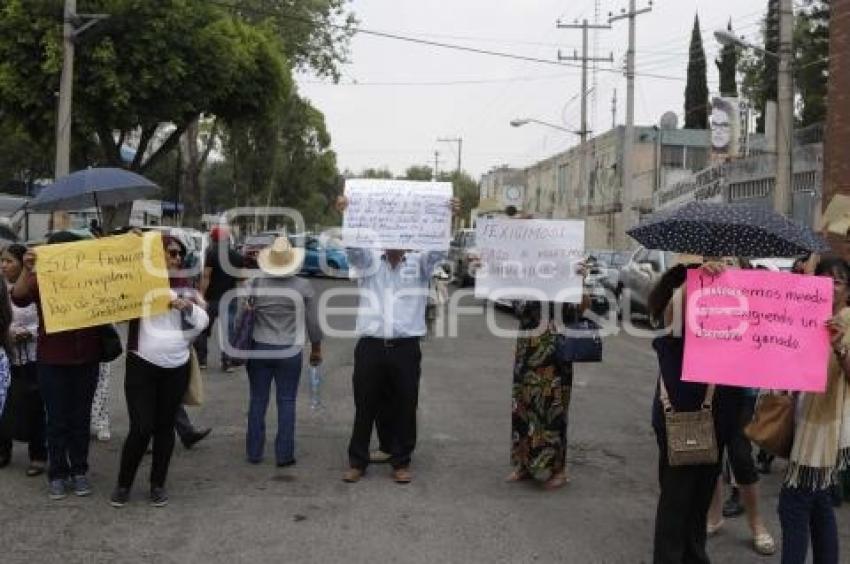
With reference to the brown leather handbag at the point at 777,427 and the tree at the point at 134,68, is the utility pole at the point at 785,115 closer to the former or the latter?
the tree at the point at 134,68

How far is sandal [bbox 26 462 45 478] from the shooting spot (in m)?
6.85

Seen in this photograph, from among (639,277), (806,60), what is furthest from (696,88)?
(639,277)

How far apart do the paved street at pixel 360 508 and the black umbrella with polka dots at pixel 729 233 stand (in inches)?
71.1

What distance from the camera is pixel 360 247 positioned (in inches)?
274

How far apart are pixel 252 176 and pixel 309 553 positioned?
50.3 metres

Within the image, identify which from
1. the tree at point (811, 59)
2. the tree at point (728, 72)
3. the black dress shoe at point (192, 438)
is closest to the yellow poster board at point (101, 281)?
the black dress shoe at point (192, 438)

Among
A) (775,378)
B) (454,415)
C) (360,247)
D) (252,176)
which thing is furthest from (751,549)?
(252,176)

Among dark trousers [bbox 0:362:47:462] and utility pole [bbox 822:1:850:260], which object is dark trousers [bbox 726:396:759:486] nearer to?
dark trousers [bbox 0:362:47:462]

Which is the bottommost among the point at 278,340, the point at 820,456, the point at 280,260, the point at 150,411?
the point at 150,411

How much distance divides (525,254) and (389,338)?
1114 millimetres

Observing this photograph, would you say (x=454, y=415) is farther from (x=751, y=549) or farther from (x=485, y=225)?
(x=751, y=549)

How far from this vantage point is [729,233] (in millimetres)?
4832

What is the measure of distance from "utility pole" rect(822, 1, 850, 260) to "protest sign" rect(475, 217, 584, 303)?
13835 millimetres

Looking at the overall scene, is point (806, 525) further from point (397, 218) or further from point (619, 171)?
point (619, 171)
